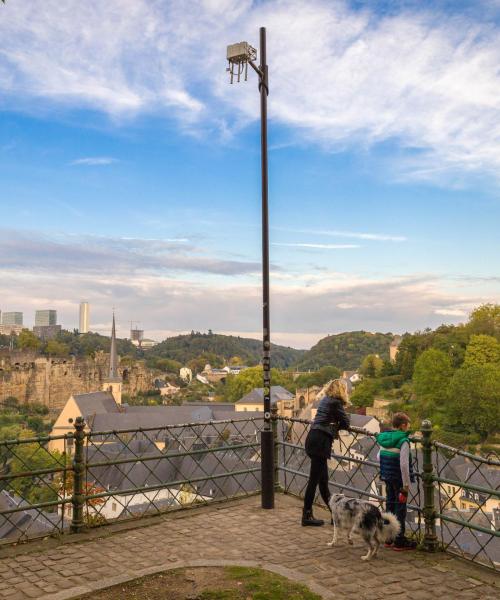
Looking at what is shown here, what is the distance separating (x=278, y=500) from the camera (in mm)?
8250

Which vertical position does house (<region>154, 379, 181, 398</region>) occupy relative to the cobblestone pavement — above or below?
below

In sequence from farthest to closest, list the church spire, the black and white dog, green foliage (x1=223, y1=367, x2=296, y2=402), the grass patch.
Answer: green foliage (x1=223, y1=367, x2=296, y2=402)
the church spire
the black and white dog
the grass patch

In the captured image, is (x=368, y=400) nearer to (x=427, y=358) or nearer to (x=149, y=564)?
(x=427, y=358)

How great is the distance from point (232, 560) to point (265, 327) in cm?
317

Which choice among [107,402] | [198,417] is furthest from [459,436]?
[107,402]

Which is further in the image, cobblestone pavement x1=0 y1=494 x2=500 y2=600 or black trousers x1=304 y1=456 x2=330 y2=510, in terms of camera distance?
black trousers x1=304 y1=456 x2=330 y2=510

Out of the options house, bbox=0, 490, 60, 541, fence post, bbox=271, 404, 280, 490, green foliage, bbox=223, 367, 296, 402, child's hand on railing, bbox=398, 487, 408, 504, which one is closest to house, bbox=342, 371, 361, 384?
green foliage, bbox=223, 367, 296, 402

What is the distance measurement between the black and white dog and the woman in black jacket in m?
0.64

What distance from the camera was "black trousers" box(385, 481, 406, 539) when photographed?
20.5ft

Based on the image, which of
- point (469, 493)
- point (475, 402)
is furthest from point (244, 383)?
point (469, 493)

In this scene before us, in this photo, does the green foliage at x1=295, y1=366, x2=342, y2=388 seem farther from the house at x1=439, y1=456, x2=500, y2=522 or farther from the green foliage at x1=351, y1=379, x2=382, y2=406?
the house at x1=439, y1=456, x2=500, y2=522

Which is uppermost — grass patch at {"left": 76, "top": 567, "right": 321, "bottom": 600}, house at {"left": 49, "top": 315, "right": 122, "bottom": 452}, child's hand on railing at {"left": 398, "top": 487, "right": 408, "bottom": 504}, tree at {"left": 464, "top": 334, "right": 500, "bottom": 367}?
tree at {"left": 464, "top": 334, "right": 500, "bottom": 367}

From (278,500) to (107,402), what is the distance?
240 ft

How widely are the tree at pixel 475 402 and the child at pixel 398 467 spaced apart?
6162 cm
